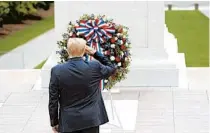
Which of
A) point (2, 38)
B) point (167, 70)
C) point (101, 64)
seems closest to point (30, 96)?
point (167, 70)

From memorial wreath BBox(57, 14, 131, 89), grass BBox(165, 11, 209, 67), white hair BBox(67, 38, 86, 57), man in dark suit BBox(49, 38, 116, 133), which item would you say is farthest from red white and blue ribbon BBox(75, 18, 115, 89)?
grass BBox(165, 11, 209, 67)

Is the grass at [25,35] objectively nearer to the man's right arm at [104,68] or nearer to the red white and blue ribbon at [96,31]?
the red white and blue ribbon at [96,31]

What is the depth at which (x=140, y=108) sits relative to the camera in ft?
36.5

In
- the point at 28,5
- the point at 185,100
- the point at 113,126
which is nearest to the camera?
the point at 113,126

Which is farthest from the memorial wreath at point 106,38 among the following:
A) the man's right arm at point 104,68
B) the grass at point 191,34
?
the grass at point 191,34

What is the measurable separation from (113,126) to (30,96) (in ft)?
8.54

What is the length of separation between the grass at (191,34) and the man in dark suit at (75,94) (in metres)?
9.02

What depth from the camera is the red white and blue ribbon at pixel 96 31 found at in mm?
9688

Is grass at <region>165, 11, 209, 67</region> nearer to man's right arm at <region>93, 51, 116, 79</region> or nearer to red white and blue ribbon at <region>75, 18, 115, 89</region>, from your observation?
red white and blue ribbon at <region>75, 18, 115, 89</region>

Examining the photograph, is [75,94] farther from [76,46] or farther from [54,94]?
[76,46]

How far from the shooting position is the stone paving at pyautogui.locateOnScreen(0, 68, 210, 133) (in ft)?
32.7

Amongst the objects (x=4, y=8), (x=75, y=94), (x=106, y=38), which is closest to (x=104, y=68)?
(x=75, y=94)

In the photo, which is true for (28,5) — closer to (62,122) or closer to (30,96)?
(30,96)

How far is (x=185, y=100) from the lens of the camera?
1158 cm
